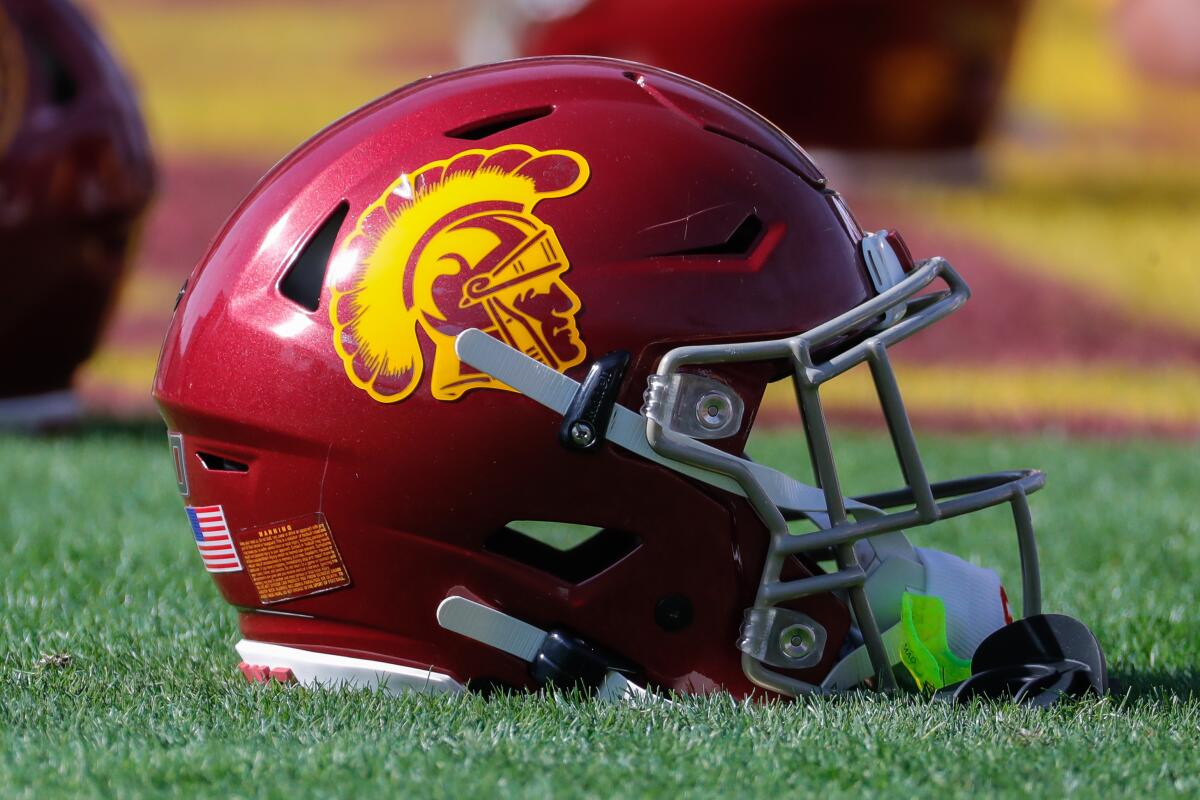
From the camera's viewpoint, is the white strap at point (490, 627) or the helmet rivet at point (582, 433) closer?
the helmet rivet at point (582, 433)

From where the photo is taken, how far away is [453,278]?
251 centimetres

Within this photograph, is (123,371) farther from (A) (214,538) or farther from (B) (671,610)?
(B) (671,610)

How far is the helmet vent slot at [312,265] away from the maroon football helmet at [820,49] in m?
8.34

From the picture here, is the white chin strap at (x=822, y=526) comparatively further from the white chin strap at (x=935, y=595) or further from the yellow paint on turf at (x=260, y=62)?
the yellow paint on turf at (x=260, y=62)

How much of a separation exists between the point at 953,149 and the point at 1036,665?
9.64 metres

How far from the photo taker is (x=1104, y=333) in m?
8.81

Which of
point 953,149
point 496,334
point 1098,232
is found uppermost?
point 953,149

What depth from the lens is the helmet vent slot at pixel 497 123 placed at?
104 inches

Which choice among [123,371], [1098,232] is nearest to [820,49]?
[1098,232]

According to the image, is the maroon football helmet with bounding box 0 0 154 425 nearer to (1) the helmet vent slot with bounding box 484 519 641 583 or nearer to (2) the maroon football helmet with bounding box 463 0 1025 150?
(1) the helmet vent slot with bounding box 484 519 641 583

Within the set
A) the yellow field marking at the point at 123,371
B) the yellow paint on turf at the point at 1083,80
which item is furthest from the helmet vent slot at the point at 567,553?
the yellow paint on turf at the point at 1083,80

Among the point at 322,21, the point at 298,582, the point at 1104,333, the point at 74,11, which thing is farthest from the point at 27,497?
the point at 322,21

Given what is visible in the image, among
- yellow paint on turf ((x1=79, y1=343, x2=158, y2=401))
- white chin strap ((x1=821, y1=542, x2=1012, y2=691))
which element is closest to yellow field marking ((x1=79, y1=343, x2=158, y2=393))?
yellow paint on turf ((x1=79, y1=343, x2=158, y2=401))

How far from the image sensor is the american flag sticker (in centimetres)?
270
